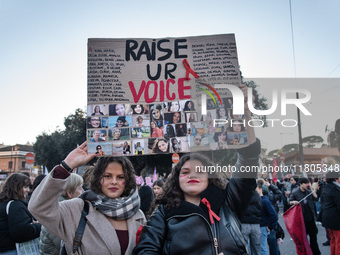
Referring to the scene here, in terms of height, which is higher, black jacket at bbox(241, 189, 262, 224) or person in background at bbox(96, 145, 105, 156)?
person in background at bbox(96, 145, 105, 156)

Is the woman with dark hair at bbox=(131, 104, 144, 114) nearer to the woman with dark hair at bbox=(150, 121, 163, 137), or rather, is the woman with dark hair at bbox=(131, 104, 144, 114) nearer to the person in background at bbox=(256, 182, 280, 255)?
the woman with dark hair at bbox=(150, 121, 163, 137)

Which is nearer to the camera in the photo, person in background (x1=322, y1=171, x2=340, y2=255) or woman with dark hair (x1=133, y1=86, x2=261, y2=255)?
woman with dark hair (x1=133, y1=86, x2=261, y2=255)

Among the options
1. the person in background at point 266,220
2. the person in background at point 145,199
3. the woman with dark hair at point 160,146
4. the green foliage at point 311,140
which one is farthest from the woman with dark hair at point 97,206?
the person in background at point 266,220

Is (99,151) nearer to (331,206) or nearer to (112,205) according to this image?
(112,205)

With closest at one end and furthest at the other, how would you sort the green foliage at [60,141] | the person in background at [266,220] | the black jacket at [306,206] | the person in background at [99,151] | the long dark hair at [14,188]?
the person in background at [99,151], the long dark hair at [14,188], the person in background at [266,220], the black jacket at [306,206], the green foliage at [60,141]

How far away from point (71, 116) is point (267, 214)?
3258cm

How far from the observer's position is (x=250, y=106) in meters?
2.72

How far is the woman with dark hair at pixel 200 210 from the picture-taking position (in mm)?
2362

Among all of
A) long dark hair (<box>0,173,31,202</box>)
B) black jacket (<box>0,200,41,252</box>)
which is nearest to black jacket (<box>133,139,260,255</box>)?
black jacket (<box>0,200,41,252</box>)

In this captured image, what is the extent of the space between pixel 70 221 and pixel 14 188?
2102mm

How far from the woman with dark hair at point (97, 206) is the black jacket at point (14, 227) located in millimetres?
1695

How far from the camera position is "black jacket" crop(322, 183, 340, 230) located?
605 centimetres

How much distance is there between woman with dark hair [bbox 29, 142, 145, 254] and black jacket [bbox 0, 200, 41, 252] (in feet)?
5.56

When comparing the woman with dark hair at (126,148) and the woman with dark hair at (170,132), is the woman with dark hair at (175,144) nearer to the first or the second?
the woman with dark hair at (170,132)
